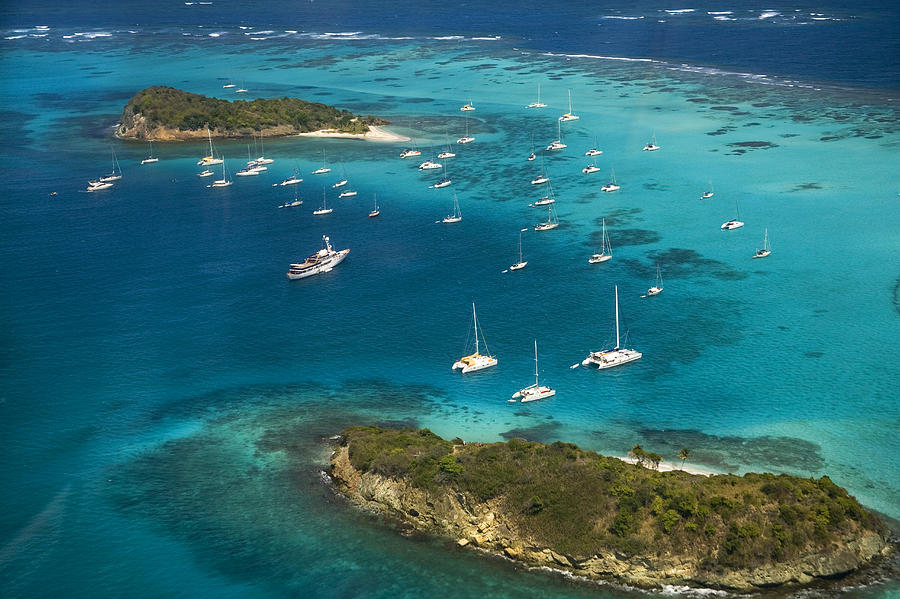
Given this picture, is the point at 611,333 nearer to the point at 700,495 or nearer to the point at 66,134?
the point at 700,495

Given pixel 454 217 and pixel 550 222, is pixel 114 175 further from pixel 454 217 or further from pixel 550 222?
pixel 550 222

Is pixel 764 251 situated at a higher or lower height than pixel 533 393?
higher

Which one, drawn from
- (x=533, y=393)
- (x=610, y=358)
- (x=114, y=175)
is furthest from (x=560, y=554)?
(x=114, y=175)

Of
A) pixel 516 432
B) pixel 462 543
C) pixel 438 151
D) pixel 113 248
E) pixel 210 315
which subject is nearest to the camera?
pixel 462 543

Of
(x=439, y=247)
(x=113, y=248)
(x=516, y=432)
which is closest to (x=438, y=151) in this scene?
(x=439, y=247)

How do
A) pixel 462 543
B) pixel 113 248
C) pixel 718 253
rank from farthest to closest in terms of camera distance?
1. pixel 113 248
2. pixel 718 253
3. pixel 462 543

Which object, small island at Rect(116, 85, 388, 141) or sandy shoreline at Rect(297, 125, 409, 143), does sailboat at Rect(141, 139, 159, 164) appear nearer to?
small island at Rect(116, 85, 388, 141)

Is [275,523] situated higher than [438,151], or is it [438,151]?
[438,151]
